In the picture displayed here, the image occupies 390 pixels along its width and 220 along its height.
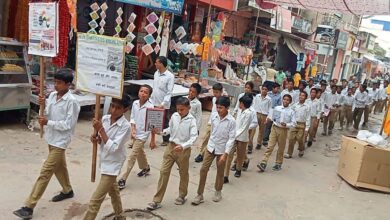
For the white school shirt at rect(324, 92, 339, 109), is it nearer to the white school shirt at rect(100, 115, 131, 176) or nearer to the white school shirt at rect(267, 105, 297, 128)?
the white school shirt at rect(267, 105, 297, 128)

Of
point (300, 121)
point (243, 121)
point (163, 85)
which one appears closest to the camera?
point (243, 121)

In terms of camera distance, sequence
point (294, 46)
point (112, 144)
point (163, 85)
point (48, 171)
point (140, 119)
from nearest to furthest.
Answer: point (112, 144) < point (48, 171) < point (140, 119) < point (163, 85) < point (294, 46)

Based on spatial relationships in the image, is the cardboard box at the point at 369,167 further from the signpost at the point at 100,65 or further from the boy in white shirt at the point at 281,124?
the signpost at the point at 100,65

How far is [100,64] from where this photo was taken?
4.36m

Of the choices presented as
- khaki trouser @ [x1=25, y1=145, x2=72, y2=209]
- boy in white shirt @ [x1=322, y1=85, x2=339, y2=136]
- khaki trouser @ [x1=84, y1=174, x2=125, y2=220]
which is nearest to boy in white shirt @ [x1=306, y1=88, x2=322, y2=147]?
boy in white shirt @ [x1=322, y1=85, x2=339, y2=136]

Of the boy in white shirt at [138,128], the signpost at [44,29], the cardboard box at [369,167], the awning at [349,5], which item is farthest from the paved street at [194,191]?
the awning at [349,5]

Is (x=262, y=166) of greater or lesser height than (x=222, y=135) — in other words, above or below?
below

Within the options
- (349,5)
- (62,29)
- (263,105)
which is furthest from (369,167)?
(62,29)

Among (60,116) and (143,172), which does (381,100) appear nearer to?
(143,172)

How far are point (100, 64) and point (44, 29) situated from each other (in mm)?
1499

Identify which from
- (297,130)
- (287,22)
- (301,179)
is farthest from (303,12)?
(301,179)

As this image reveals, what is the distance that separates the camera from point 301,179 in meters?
7.60

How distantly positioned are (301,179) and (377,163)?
1.38 m

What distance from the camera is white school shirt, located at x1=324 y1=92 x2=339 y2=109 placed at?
39.6 feet
